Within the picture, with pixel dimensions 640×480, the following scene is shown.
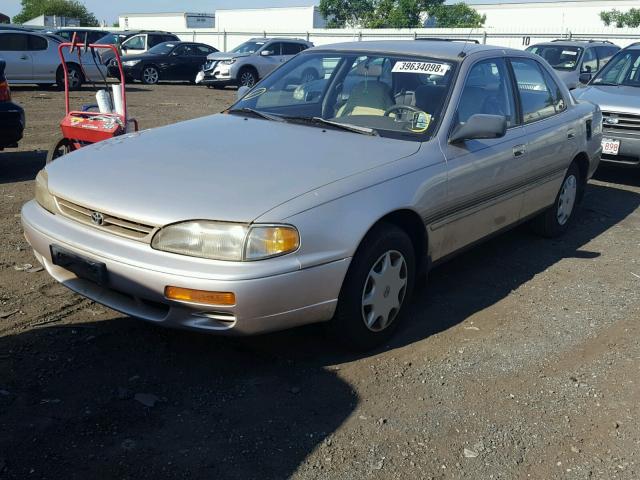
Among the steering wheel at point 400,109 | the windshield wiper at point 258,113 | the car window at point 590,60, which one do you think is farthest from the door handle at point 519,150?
the car window at point 590,60

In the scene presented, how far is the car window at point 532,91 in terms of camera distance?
5.12 m

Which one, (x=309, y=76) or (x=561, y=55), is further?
(x=561, y=55)

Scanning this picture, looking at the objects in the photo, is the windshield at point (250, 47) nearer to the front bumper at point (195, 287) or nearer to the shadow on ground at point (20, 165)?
the shadow on ground at point (20, 165)

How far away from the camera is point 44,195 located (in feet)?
12.1

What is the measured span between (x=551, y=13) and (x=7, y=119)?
6025cm

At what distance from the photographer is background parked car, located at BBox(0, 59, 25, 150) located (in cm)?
709

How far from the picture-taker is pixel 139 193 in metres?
3.28

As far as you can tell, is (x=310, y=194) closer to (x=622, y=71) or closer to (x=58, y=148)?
(x=58, y=148)

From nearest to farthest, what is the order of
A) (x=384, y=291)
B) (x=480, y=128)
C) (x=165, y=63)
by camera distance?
(x=384, y=291), (x=480, y=128), (x=165, y=63)

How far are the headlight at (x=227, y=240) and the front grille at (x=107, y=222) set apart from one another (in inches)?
4.2

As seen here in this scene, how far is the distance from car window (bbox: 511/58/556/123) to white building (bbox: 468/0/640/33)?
5245 centimetres

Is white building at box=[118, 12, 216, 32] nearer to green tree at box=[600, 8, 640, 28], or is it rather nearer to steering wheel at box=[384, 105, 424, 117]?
green tree at box=[600, 8, 640, 28]

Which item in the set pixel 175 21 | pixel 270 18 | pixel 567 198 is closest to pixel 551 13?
pixel 270 18

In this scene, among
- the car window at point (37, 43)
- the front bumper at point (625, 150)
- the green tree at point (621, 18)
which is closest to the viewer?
the front bumper at point (625, 150)
